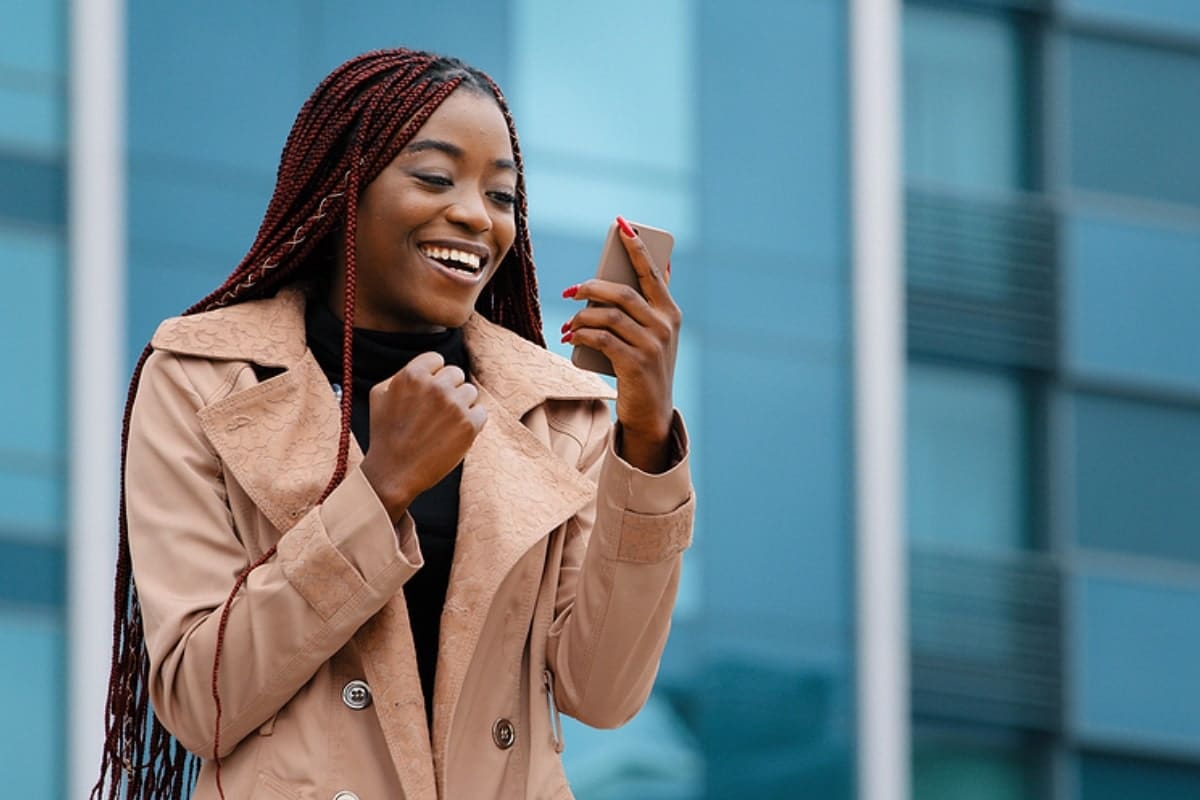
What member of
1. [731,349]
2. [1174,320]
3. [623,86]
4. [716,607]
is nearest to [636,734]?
[716,607]

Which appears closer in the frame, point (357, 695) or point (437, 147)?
point (357, 695)

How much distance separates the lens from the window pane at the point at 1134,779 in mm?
14727

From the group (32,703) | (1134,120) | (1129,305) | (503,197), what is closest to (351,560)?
(503,197)

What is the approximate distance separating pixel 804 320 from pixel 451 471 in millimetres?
10798

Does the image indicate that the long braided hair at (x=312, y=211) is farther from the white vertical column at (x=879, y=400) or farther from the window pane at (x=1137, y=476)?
the window pane at (x=1137, y=476)

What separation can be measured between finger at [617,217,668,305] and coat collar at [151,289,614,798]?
381 mm

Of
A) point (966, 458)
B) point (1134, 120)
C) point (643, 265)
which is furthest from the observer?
point (1134, 120)

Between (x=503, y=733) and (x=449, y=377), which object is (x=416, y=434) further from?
(x=503, y=733)

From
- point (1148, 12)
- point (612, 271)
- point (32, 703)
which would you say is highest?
point (1148, 12)

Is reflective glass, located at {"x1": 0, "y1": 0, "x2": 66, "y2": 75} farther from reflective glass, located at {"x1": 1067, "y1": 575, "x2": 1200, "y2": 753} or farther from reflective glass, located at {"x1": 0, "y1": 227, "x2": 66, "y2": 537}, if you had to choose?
reflective glass, located at {"x1": 1067, "y1": 575, "x2": 1200, "y2": 753}

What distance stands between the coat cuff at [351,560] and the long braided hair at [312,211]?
25cm

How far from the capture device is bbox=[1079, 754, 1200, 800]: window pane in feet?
48.3

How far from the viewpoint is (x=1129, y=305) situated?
15391mm

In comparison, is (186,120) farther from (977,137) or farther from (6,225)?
(977,137)
